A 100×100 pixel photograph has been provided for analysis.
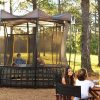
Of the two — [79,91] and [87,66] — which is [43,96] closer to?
[79,91]

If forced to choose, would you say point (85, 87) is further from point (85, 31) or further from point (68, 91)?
point (85, 31)

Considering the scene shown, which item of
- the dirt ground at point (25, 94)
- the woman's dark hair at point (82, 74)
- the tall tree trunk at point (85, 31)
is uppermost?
the tall tree trunk at point (85, 31)

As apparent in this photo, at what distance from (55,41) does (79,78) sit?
9571mm

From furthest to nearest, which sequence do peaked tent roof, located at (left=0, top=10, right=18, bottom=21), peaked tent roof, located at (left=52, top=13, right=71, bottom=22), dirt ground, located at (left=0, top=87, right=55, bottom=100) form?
peaked tent roof, located at (left=52, top=13, right=71, bottom=22) < peaked tent roof, located at (left=0, top=10, right=18, bottom=21) < dirt ground, located at (left=0, top=87, right=55, bottom=100)

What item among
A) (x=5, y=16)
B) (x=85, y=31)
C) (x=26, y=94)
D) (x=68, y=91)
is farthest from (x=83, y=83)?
(x=85, y=31)

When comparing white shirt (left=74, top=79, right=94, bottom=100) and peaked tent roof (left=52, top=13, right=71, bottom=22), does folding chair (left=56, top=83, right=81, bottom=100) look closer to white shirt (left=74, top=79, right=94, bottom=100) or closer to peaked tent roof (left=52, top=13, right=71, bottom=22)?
white shirt (left=74, top=79, right=94, bottom=100)

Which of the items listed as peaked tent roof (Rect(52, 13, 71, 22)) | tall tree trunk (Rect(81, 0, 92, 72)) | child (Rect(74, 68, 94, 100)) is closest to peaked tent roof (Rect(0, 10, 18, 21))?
peaked tent roof (Rect(52, 13, 71, 22))

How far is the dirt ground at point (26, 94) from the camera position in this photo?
1251 cm

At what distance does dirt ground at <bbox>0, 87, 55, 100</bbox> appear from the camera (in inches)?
492

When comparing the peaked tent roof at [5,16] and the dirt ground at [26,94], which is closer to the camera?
the dirt ground at [26,94]

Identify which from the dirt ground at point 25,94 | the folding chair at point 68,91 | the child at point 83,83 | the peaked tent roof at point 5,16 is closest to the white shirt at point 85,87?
the child at point 83,83

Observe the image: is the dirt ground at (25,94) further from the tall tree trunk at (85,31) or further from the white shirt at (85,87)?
the tall tree trunk at (85,31)

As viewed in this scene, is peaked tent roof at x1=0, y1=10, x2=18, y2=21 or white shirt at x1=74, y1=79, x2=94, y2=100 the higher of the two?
peaked tent roof at x1=0, y1=10, x2=18, y2=21

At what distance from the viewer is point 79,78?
815 centimetres
